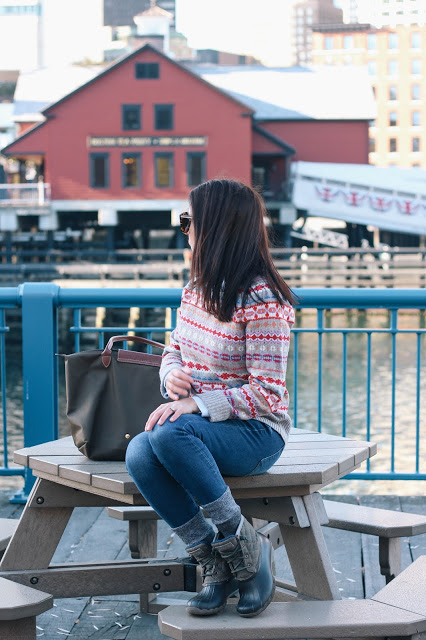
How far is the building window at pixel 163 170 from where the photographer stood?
3554cm

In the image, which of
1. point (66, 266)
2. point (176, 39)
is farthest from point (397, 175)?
point (176, 39)

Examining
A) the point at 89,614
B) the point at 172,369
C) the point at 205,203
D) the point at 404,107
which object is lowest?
the point at 89,614

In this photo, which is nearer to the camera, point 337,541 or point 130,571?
point 130,571

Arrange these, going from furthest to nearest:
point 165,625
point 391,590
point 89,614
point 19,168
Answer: point 19,168, point 89,614, point 391,590, point 165,625

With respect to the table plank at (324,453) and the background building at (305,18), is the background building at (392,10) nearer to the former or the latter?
the background building at (305,18)

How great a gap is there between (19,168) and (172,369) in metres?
39.8

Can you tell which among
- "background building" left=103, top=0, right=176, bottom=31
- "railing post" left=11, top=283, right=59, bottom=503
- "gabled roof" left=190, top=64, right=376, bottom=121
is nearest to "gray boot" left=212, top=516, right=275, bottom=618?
"railing post" left=11, top=283, right=59, bottom=503

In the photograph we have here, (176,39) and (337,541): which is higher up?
(176,39)

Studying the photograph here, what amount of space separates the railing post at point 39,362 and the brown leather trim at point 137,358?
1.73 meters

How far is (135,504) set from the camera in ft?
8.07

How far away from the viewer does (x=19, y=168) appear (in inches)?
1604

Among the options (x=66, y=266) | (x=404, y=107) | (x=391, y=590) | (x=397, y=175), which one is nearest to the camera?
(x=391, y=590)

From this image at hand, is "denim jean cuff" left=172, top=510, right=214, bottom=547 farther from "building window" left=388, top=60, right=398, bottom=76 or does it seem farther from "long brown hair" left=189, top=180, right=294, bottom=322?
"building window" left=388, top=60, right=398, bottom=76

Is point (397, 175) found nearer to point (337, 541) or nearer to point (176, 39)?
point (337, 541)
